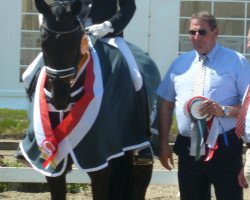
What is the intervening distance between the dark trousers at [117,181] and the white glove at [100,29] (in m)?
0.98

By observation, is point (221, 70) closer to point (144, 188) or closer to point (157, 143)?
point (157, 143)

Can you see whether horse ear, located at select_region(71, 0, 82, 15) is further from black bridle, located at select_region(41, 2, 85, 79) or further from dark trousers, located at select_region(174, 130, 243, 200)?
dark trousers, located at select_region(174, 130, 243, 200)

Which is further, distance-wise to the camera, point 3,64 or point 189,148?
point 3,64

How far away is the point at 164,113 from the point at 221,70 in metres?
0.64

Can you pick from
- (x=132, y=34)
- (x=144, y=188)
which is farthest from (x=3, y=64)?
(x=144, y=188)

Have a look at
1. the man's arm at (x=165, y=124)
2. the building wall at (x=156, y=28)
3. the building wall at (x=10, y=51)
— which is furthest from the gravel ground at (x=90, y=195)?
the building wall at (x=10, y=51)

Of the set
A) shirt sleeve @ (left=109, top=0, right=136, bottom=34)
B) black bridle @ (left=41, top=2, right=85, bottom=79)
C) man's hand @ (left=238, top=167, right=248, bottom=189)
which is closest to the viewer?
black bridle @ (left=41, top=2, right=85, bottom=79)

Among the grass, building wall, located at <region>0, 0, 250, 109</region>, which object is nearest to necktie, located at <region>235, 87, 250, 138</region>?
the grass

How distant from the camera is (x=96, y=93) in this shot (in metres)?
6.23

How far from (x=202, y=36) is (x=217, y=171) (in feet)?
3.34

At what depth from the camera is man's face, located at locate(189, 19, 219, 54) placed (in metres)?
6.39

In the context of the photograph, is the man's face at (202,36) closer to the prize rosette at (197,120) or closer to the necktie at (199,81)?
the necktie at (199,81)

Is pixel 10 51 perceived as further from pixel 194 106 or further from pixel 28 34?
pixel 194 106

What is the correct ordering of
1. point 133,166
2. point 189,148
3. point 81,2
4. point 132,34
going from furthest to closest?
point 132,34
point 133,166
point 189,148
point 81,2
